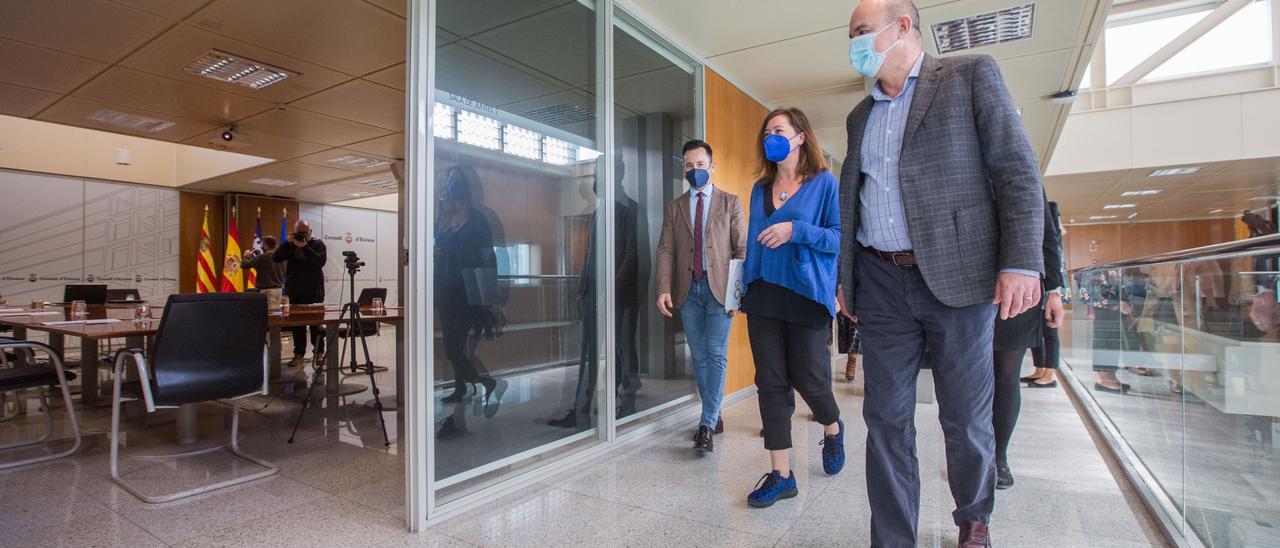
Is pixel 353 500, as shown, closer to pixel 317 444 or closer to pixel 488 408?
pixel 488 408

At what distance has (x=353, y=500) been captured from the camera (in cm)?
241

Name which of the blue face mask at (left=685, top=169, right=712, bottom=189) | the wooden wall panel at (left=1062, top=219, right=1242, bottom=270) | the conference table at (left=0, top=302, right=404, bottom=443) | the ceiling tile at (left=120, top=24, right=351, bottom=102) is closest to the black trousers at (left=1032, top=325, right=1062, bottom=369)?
the blue face mask at (left=685, top=169, right=712, bottom=189)

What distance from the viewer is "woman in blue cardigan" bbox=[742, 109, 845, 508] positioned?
2.12m

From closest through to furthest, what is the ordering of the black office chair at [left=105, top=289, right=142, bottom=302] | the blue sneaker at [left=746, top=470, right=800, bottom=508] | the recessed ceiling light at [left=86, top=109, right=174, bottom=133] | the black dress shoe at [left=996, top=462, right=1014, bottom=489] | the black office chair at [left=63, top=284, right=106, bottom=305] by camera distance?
the blue sneaker at [left=746, top=470, right=800, bottom=508]
the black dress shoe at [left=996, top=462, right=1014, bottom=489]
the recessed ceiling light at [left=86, top=109, right=174, bottom=133]
the black office chair at [left=63, top=284, right=106, bottom=305]
the black office chair at [left=105, top=289, right=142, bottom=302]

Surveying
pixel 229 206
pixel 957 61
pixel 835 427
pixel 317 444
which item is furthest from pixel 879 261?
pixel 229 206

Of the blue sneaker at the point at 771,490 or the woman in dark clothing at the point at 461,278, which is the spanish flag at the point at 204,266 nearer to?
the woman in dark clothing at the point at 461,278

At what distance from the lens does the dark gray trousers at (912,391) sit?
4.95 ft

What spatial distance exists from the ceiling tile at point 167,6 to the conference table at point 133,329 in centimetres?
183

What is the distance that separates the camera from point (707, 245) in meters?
2.97

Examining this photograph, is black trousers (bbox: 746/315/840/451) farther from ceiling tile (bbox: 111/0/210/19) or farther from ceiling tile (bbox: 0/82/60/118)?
A: ceiling tile (bbox: 0/82/60/118)

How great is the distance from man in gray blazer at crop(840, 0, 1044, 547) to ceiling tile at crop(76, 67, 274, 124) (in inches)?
216

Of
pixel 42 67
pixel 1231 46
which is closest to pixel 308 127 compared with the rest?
pixel 42 67

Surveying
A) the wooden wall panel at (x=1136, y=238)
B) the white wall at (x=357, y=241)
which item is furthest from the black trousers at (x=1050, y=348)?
the wooden wall panel at (x=1136, y=238)

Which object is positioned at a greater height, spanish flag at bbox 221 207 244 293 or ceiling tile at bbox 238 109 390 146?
ceiling tile at bbox 238 109 390 146
